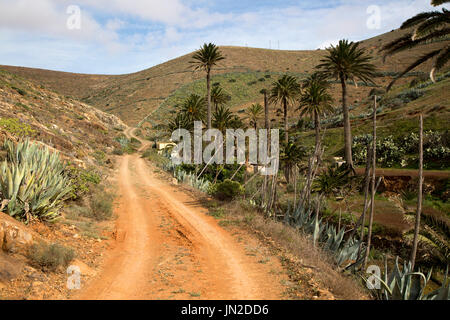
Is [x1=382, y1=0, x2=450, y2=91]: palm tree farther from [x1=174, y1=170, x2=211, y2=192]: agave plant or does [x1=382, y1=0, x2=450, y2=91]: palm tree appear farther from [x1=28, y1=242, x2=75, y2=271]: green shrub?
[x1=174, y1=170, x2=211, y2=192]: agave plant

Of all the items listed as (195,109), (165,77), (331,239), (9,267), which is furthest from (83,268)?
(165,77)

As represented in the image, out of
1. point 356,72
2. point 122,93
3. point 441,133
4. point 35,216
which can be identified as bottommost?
point 35,216

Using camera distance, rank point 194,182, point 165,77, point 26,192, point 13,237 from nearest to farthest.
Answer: point 13,237, point 26,192, point 194,182, point 165,77

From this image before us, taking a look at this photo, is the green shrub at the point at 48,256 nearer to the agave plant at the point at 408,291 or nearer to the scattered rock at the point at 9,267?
the scattered rock at the point at 9,267

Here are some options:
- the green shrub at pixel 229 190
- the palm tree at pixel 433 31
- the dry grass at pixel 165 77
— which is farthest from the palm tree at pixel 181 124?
the dry grass at pixel 165 77

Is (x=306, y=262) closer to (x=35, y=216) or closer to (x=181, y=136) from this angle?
(x=35, y=216)

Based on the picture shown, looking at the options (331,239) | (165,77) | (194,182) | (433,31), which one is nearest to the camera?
(331,239)

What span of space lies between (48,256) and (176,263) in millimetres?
3345

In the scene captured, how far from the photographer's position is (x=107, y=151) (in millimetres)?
40625

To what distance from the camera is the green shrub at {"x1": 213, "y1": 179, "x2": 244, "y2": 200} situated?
17016 mm

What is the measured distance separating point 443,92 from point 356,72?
782 inches

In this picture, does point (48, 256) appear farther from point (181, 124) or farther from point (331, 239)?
point (181, 124)

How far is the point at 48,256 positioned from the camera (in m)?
6.96
